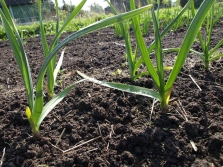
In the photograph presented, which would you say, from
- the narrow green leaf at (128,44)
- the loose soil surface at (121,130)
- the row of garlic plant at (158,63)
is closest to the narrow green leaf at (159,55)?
the row of garlic plant at (158,63)

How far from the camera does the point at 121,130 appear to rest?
109 centimetres

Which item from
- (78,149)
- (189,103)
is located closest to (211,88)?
(189,103)

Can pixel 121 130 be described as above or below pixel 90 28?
below

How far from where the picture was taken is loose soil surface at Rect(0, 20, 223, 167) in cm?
93

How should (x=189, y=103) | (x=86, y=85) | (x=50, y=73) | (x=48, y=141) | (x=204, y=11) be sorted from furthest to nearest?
(x=86, y=85) < (x=50, y=73) < (x=189, y=103) < (x=48, y=141) < (x=204, y=11)

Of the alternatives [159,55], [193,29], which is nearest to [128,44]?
[159,55]

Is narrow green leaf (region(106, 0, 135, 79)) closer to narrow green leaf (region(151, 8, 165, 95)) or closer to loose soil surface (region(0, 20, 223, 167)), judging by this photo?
loose soil surface (region(0, 20, 223, 167))

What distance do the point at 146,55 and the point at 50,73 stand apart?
632mm

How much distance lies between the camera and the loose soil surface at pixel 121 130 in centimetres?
93

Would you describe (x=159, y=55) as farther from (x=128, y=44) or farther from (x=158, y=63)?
(x=128, y=44)

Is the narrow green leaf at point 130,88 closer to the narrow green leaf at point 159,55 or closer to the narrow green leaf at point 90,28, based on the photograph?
the narrow green leaf at point 159,55

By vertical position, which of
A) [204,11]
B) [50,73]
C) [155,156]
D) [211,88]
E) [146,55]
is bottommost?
[155,156]

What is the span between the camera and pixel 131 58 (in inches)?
57.1

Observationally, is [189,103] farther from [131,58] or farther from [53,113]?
[53,113]
